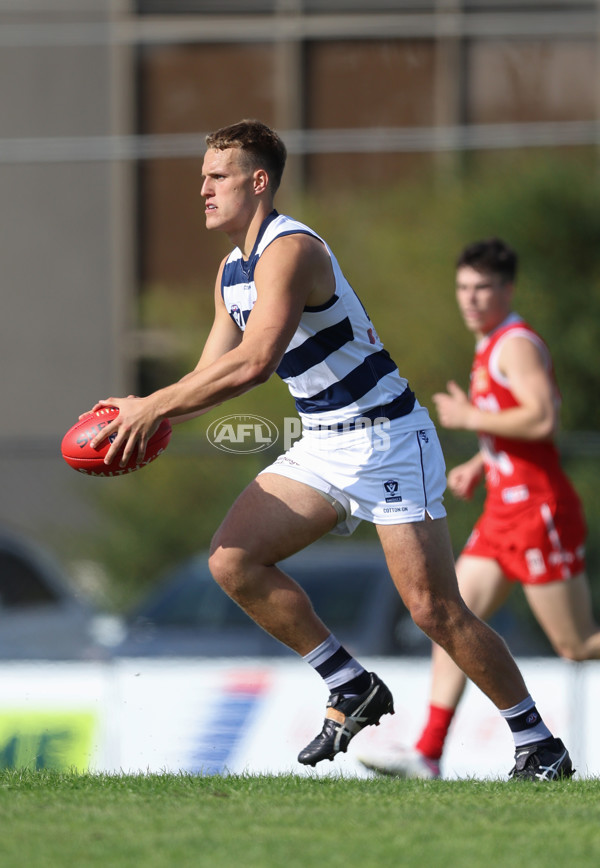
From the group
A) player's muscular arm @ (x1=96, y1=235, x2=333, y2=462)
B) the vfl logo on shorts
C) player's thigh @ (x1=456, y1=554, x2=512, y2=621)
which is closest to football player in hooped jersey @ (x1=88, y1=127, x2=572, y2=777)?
the vfl logo on shorts

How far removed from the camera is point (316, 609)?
10602 mm

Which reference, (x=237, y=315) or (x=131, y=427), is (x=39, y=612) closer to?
(x=237, y=315)

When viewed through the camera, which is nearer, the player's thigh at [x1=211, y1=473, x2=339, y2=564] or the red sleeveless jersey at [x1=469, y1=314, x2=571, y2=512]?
the player's thigh at [x1=211, y1=473, x2=339, y2=564]

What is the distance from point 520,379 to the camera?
21.8ft

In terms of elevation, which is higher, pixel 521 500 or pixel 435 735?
pixel 521 500

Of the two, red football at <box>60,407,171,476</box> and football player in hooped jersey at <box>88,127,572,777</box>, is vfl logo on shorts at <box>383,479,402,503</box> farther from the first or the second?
red football at <box>60,407,171,476</box>

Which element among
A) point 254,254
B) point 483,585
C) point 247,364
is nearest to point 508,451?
point 483,585

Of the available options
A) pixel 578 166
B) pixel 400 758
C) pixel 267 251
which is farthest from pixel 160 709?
pixel 578 166

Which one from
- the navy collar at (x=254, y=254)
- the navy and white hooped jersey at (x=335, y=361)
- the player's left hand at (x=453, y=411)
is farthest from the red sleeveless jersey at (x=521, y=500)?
the navy collar at (x=254, y=254)

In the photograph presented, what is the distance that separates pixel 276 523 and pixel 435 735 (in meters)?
1.81

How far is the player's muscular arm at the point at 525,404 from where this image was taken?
6.57 m

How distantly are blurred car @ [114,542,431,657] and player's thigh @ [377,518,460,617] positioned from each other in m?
4.59

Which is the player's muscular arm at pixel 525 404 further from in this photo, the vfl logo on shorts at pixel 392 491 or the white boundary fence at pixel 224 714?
the white boundary fence at pixel 224 714

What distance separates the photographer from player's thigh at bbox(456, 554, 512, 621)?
6.60 m
